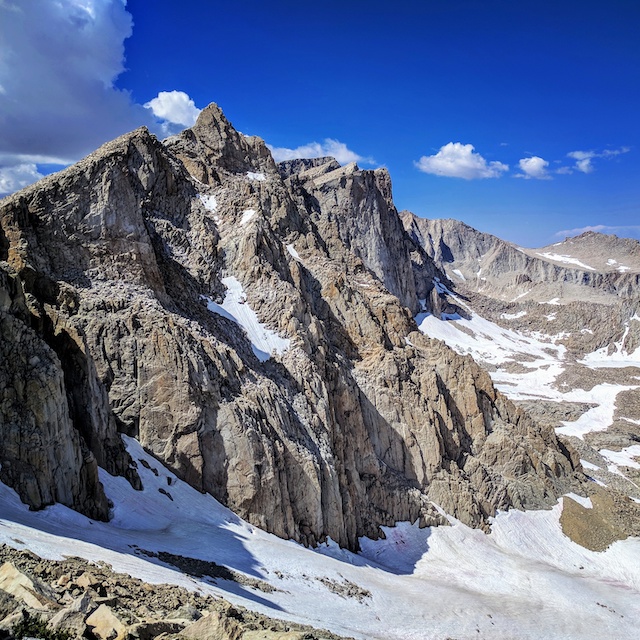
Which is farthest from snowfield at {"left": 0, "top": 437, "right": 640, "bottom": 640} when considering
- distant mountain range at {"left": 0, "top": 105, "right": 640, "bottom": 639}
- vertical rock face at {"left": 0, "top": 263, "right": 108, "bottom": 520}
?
vertical rock face at {"left": 0, "top": 263, "right": 108, "bottom": 520}

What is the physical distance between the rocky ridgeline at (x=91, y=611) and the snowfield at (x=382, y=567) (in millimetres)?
2417

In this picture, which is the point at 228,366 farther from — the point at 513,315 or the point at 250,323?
the point at 513,315

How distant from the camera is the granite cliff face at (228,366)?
24.1m

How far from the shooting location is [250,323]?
138ft

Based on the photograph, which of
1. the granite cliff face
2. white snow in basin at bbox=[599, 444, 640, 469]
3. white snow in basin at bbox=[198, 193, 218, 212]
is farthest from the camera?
white snow in basin at bbox=[599, 444, 640, 469]

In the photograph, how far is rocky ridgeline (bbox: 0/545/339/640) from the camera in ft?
26.3

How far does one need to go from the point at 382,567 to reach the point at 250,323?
1940 cm

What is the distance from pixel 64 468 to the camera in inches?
789

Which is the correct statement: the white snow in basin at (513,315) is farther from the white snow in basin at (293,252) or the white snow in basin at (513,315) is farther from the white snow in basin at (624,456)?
the white snow in basin at (293,252)

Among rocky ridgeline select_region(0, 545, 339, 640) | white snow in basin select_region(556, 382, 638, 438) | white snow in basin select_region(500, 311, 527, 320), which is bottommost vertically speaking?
rocky ridgeline select_region(0, 545, 339, 640)

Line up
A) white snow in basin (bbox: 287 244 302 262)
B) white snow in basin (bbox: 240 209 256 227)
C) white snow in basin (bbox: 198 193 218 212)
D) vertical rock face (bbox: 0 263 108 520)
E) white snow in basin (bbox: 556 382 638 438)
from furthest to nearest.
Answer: white snow in basin (bbox: 556 382 638 438)
white snow in basin (bbox: 287 244 302 262)
white snow in basin (bbox: 198 193 218 212)
white snow in basin (bbox: 240 209 256 227)
vertical rock face (bbox: 0 263 108 520)

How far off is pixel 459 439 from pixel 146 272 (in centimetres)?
3230

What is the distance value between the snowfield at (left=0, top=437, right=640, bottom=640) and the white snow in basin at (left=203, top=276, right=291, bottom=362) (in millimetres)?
13698

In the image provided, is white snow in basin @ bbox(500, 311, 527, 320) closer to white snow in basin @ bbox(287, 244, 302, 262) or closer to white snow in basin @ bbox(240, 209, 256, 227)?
white snow in basin @ bbox(287, 244, 302, 262)
